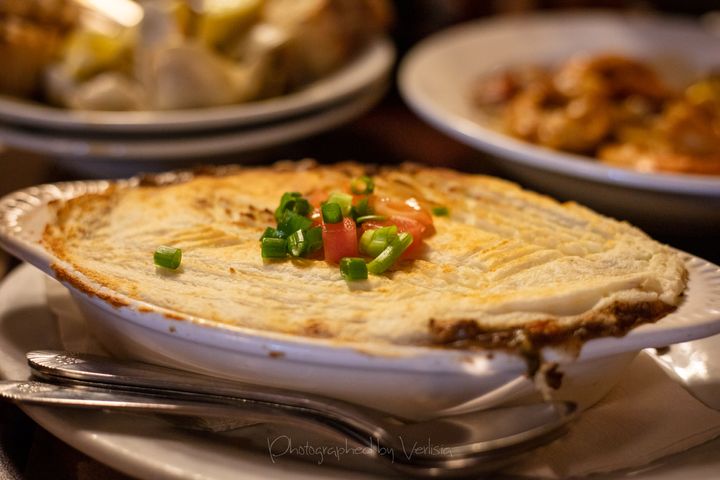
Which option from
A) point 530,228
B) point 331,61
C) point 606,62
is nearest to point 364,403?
point 530,228

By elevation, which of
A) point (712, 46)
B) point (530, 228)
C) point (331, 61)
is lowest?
point (712, 46)

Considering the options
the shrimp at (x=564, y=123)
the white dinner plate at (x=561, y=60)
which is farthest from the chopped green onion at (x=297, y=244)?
the shrimp at (x=564, y=123)

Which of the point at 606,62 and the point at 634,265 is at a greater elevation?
the point at 634,265

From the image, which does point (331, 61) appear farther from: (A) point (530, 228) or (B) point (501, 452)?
(B) point (501, 452)

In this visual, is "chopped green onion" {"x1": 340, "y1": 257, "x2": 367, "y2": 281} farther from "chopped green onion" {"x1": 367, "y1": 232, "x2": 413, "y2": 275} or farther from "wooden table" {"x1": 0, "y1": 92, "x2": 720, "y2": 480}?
"wooden table" {"x1": 0, "y1": 92, "x2": 720, "y2": 480}

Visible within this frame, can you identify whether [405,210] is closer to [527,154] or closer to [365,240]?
[365,240]

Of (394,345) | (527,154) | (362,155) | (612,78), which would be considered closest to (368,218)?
(394,345)

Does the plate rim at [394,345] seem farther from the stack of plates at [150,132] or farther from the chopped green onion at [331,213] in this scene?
the stack of plates at [150,132]

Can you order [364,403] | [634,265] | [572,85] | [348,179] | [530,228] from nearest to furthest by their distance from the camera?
[364,403] < [634,265] < [530,228] < [348,179] < [572,85]
